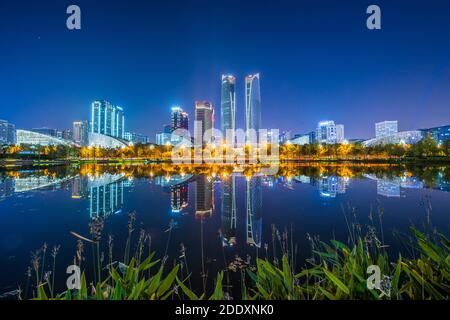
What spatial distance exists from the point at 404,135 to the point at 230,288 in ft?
506

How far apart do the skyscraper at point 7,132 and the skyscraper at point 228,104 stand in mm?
135012

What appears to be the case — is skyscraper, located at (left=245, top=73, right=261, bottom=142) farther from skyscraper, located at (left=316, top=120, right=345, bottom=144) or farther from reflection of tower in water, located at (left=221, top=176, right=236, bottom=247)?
reflection of tower in water, located at (left=221, top=176, right=236, bottom=247)

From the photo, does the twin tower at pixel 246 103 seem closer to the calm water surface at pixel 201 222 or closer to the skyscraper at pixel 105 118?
the skyscraper at pixel 105 118

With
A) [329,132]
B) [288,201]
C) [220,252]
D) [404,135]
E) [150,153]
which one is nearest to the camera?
[220,252]

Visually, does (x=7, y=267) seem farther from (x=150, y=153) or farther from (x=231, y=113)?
(x=231, y=113)

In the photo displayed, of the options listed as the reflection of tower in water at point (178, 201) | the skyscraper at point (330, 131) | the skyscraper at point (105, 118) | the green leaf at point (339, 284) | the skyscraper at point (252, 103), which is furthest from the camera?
the skyscraper at point (105, 118)

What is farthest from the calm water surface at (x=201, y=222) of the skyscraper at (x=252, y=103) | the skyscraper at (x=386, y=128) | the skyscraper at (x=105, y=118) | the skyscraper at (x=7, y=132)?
the skyscraper at (x=386, y=128)

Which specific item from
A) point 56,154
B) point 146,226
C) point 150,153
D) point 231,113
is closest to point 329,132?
point 231,113

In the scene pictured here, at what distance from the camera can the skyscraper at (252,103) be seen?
143 m

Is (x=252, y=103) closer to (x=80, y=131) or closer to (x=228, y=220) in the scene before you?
(x=80, y=131)
